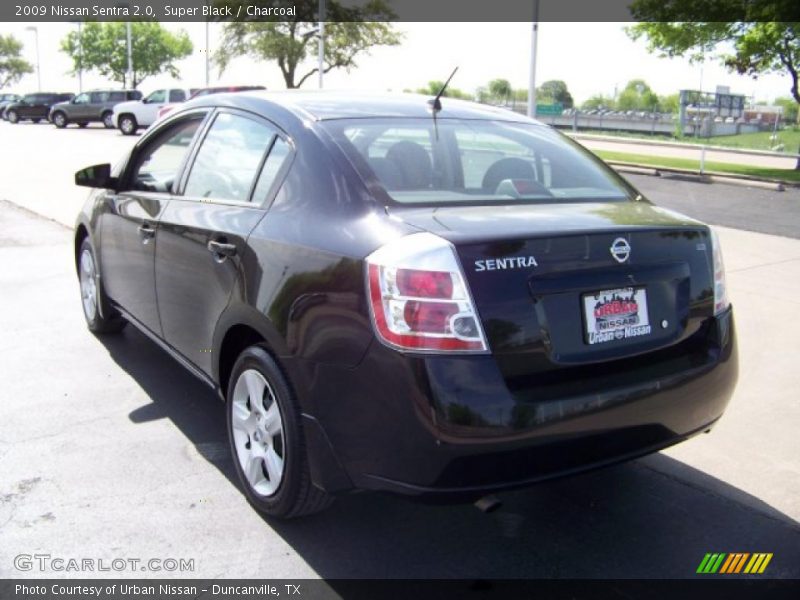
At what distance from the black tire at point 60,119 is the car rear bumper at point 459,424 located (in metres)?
39.9

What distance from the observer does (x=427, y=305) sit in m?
2.50

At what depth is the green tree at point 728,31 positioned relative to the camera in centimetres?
1855

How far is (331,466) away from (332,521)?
610 mm

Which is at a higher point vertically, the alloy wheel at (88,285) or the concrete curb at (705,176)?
the concrete curb at (705,176)

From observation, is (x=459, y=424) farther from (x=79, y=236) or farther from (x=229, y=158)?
(x=79, y=236)

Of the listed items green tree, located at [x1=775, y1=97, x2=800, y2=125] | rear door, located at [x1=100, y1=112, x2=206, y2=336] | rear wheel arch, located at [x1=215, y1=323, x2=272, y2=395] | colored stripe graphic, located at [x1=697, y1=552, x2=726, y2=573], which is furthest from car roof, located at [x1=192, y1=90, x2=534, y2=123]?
green tree, located at [x1=775, y1=97, x2=800, y2=125]

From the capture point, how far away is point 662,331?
291cm

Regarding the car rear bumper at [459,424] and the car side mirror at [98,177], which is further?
the car side mirror at [98,177]

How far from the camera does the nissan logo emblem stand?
9.18ft

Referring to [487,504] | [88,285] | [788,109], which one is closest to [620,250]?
[487,504]

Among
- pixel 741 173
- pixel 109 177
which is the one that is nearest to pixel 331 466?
pixel 109 177

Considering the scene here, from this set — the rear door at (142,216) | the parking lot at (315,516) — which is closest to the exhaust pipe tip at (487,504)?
the parking lot at (315,516)

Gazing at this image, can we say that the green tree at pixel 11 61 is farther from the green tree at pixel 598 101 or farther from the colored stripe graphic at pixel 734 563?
the colored stripe graphic at pixel 734 563

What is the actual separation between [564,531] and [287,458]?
45.8 inches
